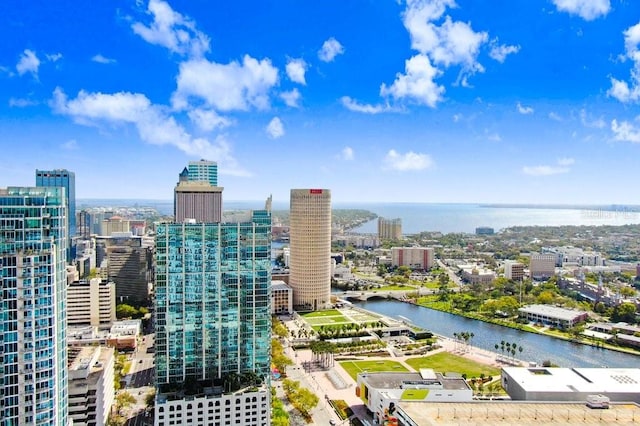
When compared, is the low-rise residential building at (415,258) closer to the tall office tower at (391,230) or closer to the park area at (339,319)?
the park area at (339,319)

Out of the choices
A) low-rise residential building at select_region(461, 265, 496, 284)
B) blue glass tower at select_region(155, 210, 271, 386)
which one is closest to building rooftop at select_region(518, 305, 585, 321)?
low-rise residential building at select_region(461, 265, 496, 284)

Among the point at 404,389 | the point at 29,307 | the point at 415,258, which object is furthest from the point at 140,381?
the point at 415,258

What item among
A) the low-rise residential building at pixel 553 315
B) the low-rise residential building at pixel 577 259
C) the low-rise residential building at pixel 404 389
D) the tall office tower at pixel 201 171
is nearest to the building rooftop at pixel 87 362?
the low-rise residential building at pixel 404 389

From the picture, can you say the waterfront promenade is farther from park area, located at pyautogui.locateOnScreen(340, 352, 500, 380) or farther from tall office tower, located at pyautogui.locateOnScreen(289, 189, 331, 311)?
tall office tower, located at pyautogui.locateOnScreen(289, 189, 331, 311)

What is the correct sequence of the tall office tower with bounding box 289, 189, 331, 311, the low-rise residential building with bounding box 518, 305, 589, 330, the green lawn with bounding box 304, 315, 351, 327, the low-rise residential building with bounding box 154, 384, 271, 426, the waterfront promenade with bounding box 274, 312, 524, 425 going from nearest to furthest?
the low-rise residential building with bounding box 154, 384, 271, 426 < the waterfront promenade with bounding box 274, 312, 524, 425 < the low-rise residential building with bounding box 518, 305, 589, 330 < the green lawn with bounding box 304, 315, 351, 327 < the tall office tower with bounding box 289, 189, 331, 311

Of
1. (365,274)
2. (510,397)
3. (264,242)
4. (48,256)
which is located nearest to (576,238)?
(365,274)

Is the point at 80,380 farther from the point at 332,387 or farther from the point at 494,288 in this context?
the point at 494,288

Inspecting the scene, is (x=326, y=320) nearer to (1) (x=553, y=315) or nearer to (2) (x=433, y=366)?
(2) (x=433, y=366)
